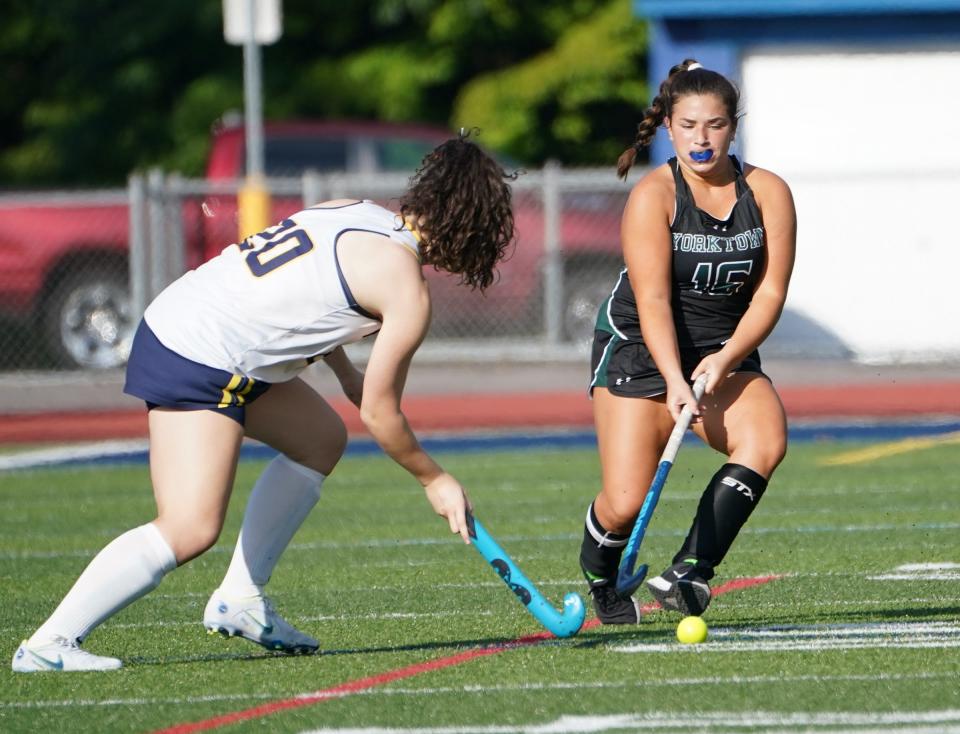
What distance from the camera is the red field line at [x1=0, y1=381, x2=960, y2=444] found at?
13.7 m

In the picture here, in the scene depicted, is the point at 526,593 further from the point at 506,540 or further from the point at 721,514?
the point at 506,540

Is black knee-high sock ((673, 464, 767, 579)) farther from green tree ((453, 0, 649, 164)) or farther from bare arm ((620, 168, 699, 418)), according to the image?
green tree ((453, 0, 649, 164))

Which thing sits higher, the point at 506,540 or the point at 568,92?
the point at 568,92

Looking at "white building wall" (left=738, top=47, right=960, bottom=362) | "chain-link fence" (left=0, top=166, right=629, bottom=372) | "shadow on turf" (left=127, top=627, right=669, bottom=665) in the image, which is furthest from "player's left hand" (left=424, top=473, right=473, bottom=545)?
"white building wall" (left=738, top=47, right=960, bottom=362)

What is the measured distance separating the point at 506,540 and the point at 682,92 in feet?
10.1

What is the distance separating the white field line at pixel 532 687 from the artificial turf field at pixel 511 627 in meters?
0.01

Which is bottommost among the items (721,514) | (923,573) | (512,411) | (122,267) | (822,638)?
(512,411)

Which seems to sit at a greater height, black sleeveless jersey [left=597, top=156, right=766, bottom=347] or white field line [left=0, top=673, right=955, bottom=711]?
black sleeveless jersey [left=597, top=156, right=766, bottom=347]

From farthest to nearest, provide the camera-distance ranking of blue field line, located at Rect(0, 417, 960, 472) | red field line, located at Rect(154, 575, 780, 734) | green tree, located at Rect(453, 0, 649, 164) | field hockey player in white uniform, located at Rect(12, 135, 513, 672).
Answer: green tree, located at Rect(453, 0, 649, 164), blue field line, located at Rect(0, 417, 960, 472), field hockey player in white uniform, located at Rect(12, 135, 513, 672), red field line, located at Rect(154, 575, 780, 734)

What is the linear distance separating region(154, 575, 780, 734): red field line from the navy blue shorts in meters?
0.85

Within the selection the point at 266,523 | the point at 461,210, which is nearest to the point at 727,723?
the point at 461,210

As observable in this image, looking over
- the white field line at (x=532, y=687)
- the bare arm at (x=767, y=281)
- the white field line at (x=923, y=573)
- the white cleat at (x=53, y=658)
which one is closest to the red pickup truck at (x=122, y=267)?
the white field line at (x=923, y=573)

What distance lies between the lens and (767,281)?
19.3 feet

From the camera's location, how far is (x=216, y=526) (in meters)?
5.21
